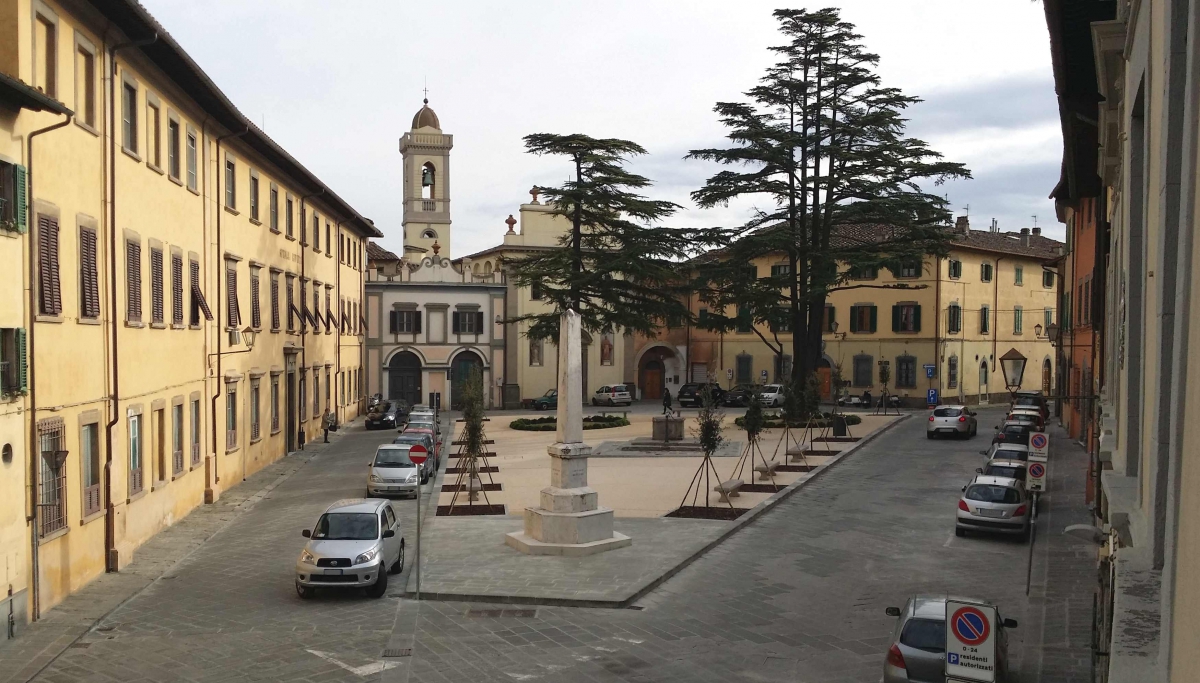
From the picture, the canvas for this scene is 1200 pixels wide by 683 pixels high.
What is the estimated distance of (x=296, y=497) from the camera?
86.4 ft

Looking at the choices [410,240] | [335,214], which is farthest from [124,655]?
[410,240]

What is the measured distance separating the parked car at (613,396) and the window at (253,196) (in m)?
31.3

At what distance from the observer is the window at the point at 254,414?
101 feet

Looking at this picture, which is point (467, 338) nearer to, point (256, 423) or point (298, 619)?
point (256, 423)

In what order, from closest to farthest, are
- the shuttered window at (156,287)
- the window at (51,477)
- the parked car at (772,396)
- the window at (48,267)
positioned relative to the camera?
the window at (51,477)
the window at (48,267)
the shuttered window at (156,287)
the parked car at (772,396)

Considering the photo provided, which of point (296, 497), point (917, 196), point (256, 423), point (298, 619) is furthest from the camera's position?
point (917, 196)

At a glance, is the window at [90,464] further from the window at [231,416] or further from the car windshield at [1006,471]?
the car windshield at [1006,471]

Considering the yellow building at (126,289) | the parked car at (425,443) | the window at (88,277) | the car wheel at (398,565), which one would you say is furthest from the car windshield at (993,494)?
the window at (88,277)

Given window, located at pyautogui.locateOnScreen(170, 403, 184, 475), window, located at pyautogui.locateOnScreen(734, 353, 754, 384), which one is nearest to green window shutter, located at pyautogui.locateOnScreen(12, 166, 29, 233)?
window, located at pyautogui.locateOnScreen(170, 403, 184, 475)

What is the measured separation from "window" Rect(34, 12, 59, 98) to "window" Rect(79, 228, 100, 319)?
7.84 feet

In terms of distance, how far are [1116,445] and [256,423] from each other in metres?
26.2

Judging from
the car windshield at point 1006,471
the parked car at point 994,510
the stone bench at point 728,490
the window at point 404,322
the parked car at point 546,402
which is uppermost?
the window at point 404,322

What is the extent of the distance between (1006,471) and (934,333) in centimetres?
3510

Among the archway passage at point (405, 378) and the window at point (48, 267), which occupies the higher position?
the window at point (48, 267)
